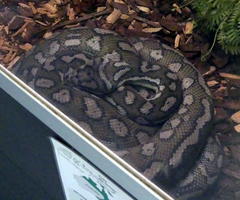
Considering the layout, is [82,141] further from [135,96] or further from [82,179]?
[135,96]

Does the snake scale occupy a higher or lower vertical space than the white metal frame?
lower

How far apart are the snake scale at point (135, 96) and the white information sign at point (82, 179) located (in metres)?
0.10

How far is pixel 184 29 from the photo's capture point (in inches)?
70.0

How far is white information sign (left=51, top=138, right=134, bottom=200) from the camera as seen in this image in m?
1.47

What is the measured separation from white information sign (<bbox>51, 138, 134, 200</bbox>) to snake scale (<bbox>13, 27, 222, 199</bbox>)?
105 millimetres

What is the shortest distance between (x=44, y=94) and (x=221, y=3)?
660 millimetres

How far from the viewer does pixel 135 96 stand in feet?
6.61

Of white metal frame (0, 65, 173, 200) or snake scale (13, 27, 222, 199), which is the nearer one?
white metal frame (0, 65, 173, 200)

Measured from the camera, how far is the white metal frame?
4.51 feet

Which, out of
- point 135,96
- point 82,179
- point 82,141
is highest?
point 82,141

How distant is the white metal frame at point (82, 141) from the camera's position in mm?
1374

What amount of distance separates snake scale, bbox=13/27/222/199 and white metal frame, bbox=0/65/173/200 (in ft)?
0.22

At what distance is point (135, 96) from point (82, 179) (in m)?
0.54

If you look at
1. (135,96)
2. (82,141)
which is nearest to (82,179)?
(82,141)
